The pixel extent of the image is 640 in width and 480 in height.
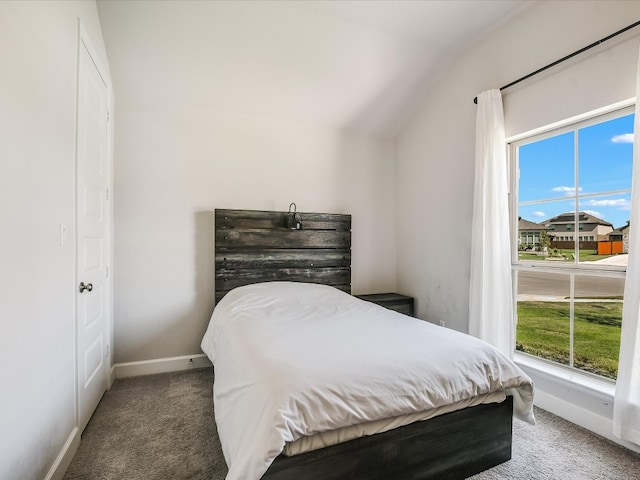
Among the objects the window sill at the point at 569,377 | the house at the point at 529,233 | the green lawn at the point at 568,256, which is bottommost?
the window sill at the point at 569,377

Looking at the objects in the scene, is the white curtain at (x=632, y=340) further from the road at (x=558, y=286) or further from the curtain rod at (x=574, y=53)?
the road at (x=558, y=286)

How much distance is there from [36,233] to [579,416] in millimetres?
3110

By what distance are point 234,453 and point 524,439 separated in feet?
5.52

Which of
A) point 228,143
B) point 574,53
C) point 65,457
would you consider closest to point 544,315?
point 574,53

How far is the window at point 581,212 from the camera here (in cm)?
204

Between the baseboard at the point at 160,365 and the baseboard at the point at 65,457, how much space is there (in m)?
0.97

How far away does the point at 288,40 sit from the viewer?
2.48m

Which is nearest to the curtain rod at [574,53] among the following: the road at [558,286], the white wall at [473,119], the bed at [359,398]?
the white wall at [473,119]

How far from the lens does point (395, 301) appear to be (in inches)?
128

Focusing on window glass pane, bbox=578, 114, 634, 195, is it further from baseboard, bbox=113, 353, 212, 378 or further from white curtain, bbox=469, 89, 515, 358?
baseboard, bbox=113, 353, 212, 378

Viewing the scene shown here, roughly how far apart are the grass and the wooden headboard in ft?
6.27

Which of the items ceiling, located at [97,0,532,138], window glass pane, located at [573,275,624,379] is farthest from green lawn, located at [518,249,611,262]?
ceiling, located at [97,0,532,138]

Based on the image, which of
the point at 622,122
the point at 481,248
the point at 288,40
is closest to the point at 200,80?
the point at 288,40

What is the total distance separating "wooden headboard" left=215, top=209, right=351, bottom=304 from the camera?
2906mm
